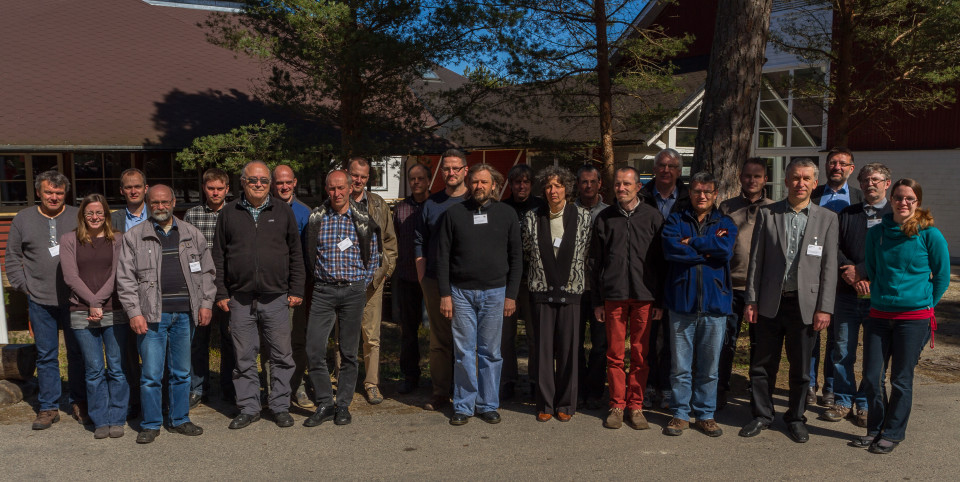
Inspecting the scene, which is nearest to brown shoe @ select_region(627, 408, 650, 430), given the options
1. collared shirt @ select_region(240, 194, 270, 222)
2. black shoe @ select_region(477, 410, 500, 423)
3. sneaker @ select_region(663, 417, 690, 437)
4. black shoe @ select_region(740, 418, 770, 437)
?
sneaker @ select_region(663, 417, 690, 437)

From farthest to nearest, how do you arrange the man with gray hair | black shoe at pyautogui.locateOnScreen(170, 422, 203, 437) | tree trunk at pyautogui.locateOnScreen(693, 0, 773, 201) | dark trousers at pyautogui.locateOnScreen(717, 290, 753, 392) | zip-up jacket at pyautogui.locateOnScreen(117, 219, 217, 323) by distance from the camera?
tree trunk at pyautogui.locateOnScreen(693, 0, 773, 201), dark trousers at pyautogui.locateOnScreen(717, 290, 753, 392), the man with gray hair, black shoe at pyautogui.locateOnScreen(170, 422, 203, 437), zip-up jacket at pyautogui.locateOnScreen(117, 219, 217, 323)

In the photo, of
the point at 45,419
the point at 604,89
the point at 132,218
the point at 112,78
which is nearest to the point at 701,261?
the point at 132,218

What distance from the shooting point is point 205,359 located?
613cm

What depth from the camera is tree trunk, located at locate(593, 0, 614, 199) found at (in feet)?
42.3

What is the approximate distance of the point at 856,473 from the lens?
4.62 metres

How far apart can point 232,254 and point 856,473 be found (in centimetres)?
434

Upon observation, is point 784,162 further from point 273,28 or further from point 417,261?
point 417,261

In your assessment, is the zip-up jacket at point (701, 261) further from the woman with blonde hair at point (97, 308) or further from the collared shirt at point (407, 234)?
the woman with blonde hair at point (97, 308)

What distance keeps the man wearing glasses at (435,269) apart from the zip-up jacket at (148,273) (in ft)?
5.42

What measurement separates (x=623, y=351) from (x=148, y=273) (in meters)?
3.39

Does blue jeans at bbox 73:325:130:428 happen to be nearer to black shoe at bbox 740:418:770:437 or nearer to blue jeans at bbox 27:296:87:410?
blue jeans at bbox 27:296:87:410

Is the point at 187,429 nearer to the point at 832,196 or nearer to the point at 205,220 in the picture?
the point at 205,220

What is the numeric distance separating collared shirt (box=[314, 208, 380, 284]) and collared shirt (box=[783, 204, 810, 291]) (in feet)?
10.1

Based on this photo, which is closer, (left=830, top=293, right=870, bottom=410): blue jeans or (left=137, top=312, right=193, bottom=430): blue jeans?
(left=137, top=312, right=193, bottom=430): blue jeans
